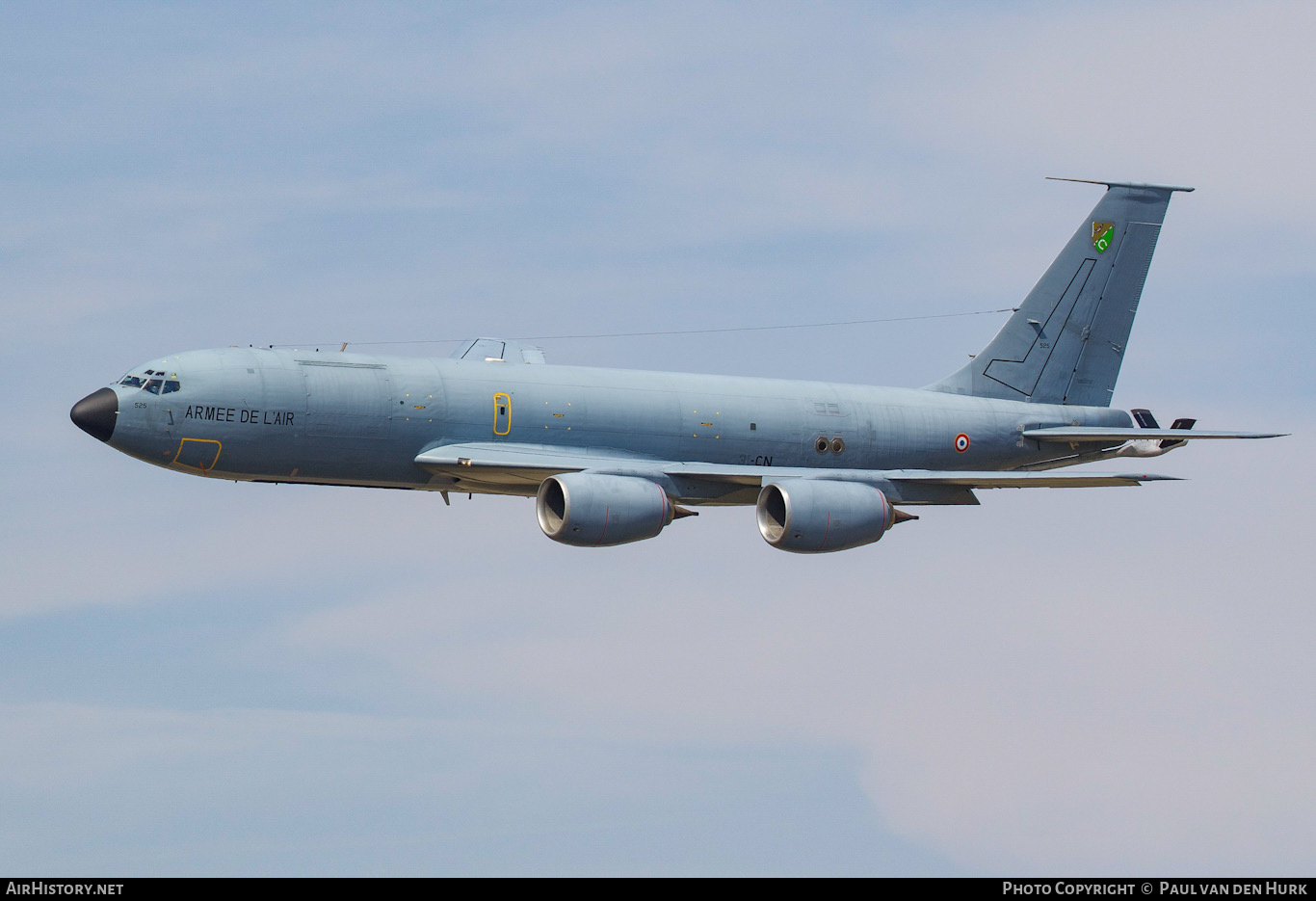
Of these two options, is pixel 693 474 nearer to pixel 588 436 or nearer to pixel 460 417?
pixel 588 436

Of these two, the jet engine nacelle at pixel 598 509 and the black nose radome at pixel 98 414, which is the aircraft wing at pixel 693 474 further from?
the black nose radome at pixel 98 414

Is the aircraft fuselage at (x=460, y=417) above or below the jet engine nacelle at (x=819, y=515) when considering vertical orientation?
above

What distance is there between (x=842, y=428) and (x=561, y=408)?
6981 mm

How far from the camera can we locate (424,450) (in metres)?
37.3

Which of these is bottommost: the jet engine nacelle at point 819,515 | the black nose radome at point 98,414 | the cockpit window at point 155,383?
the jet engine nacelle at point 819,515

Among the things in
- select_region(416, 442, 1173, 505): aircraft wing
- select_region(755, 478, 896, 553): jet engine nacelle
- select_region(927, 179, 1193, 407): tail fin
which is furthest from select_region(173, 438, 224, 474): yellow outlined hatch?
select_region(927, 179, 1193, 407): tail fin

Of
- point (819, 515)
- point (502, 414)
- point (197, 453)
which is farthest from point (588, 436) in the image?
point (197, 453)

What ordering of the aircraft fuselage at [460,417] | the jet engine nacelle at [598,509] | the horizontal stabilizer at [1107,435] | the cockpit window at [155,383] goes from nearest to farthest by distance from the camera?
the jet engine nacelle at [598,509] → the cockpit window at [155,383] → the aircraft fuselage at [460,417] → the horizontal stabilizer at [1107,435]

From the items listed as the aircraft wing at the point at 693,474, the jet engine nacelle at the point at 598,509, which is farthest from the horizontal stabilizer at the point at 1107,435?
the jet engine nacelle at the point at 598,509

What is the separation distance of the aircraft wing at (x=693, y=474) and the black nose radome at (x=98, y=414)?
5971mm

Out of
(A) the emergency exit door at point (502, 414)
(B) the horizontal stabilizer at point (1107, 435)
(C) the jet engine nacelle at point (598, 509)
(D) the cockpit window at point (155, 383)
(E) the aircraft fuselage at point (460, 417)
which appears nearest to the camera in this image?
(C) the jet engine nacelle at point (598, 509)

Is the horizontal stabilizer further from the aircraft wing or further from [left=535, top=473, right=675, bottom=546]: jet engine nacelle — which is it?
[left=535, top=473, right=675, bottom=546]: jet engine nacelle

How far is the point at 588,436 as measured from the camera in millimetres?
38406

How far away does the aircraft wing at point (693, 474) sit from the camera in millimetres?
37000
